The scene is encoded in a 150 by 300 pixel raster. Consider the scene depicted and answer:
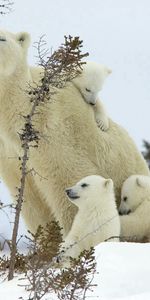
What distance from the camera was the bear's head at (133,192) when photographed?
8.76m

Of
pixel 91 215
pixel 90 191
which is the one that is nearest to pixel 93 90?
pixel 90 191

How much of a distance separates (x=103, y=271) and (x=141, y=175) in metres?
4.01

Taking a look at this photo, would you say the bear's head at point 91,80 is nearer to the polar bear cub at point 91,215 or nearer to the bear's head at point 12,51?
the bear's head at point 12,51

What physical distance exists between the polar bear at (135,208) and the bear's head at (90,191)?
2.29 ft

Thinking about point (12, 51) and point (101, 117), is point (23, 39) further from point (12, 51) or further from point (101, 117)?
point (101, 117)

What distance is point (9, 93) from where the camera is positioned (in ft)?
28.1

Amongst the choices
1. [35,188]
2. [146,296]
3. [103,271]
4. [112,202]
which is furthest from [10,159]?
[146,296]

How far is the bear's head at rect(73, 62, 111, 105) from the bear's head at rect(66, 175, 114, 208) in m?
1.24

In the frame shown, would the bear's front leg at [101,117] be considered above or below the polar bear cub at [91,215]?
above

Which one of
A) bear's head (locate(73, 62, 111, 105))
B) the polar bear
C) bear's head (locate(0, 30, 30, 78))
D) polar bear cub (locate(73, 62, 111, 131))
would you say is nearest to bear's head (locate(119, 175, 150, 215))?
the polar bear

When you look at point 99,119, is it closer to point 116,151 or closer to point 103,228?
point 116,151

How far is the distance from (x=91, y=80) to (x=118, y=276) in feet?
14.2

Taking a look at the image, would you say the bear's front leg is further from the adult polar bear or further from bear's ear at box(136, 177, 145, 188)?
bear's ear at box(136, 177, 145, 188)

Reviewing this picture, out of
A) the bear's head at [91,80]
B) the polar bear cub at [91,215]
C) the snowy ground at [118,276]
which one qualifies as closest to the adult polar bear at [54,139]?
the bear's head at [91,80]
